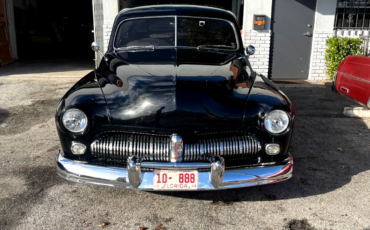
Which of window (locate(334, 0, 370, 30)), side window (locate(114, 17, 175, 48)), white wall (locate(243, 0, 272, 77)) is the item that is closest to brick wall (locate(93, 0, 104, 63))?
white wall (locate(243, 0, 272, 77))

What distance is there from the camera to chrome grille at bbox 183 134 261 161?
9.70 ft

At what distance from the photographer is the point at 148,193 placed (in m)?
3.48

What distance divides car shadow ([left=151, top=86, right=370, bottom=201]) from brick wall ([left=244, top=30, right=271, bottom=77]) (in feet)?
6.50

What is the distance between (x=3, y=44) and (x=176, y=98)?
9.65 metres

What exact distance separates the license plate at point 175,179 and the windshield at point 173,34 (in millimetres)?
1811

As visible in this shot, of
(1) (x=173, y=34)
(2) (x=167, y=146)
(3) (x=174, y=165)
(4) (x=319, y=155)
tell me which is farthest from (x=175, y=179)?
(4) (x=319, y=155)

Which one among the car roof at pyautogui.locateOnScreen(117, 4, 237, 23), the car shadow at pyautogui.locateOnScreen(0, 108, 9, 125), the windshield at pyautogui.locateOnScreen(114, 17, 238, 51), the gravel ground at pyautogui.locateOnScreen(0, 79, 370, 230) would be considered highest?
the car roof at pyautogui.locateOnScreen(117, 4, 237, 23)

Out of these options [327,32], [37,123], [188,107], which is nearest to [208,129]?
[188,107]

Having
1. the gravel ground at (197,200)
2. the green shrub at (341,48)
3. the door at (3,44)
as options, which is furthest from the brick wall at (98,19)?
the green shrub at (341,48)

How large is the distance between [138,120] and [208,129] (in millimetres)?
577

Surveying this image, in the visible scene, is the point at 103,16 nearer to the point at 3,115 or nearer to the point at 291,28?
the point at 3,115

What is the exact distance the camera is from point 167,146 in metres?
2.95

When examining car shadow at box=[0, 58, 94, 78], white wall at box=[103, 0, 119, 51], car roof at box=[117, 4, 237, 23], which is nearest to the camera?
car roof at box=[117, 4, 237, 23]

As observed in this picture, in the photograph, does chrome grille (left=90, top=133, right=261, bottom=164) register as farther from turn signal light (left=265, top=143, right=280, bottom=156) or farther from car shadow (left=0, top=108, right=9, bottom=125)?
car shadow (left=0, top=108, right=9, bottom=125)
